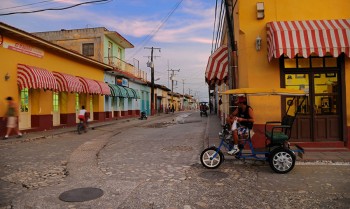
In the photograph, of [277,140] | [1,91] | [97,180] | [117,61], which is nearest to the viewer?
[97,180]

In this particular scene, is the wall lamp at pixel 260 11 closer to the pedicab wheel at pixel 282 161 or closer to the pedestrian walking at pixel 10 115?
the pedicab wheel at pixel 282 161

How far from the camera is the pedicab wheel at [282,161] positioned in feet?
23.6

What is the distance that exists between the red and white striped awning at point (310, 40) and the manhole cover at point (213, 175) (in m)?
4.18

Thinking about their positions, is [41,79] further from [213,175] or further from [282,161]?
[282,161]

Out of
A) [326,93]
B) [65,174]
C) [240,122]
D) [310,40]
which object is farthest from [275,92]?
[65,174]

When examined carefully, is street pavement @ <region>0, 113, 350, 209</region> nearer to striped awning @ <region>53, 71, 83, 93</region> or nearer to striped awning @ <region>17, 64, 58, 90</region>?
striped awning @ <region>17, 64, 58, 90</region>

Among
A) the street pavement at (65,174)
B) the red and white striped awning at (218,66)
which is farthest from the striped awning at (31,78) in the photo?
the red and white striped awning at (218,66)

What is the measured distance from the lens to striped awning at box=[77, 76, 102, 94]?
21.7 metres

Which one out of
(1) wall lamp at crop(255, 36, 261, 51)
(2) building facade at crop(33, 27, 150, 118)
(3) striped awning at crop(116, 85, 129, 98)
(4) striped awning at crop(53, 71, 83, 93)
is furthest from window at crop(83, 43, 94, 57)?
(1) wall lamp at crop(255, 36, 261, 51)

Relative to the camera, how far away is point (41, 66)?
17641mm

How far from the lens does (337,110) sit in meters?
10.3

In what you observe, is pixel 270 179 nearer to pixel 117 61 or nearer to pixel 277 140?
pixel 277 140

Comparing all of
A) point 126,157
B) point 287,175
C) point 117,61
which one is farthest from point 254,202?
point 117,61

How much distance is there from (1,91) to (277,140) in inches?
498
